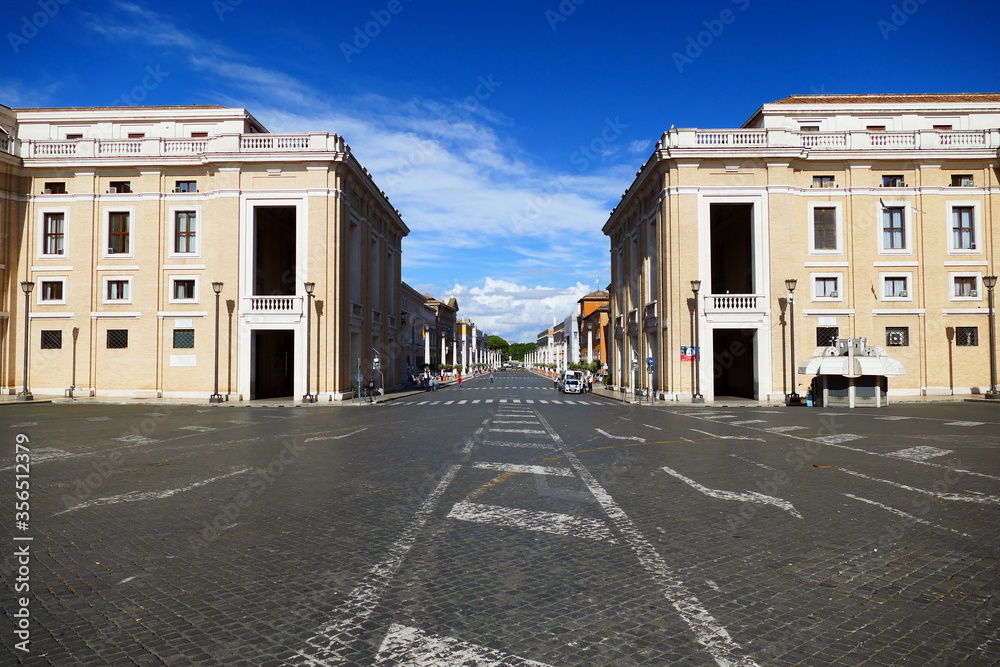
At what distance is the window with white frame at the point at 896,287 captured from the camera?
35.3 metres

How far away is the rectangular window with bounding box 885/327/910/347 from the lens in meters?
35.2

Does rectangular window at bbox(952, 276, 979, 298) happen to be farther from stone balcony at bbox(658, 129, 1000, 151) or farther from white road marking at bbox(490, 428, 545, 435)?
white road marking at bbox(490, 428, 545, 435)

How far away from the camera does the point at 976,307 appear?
35.1 m

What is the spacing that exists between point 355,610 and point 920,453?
14.1 meters

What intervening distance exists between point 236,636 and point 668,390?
33169mm

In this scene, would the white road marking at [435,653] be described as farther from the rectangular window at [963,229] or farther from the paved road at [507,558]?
the rectangular window at [963,229]

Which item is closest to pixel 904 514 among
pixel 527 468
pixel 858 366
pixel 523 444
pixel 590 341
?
pixel 527 468

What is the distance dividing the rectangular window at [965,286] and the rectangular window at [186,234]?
44.0 meters

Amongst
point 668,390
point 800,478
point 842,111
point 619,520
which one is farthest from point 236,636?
point 842,111

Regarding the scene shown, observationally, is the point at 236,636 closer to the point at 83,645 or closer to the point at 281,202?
the point at 83,645

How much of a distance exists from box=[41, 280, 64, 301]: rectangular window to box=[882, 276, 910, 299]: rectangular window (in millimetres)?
48087

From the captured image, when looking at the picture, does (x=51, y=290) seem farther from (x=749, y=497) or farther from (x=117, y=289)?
(x=749, y=497)

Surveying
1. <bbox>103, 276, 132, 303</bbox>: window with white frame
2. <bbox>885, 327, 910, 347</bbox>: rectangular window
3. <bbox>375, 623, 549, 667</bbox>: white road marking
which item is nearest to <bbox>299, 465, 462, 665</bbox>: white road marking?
<bbox>375, 623, 549, 667</bbox>: white road marking

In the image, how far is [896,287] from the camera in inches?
1398
